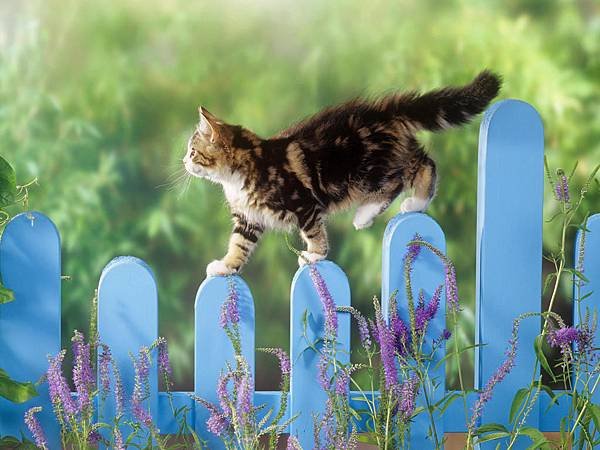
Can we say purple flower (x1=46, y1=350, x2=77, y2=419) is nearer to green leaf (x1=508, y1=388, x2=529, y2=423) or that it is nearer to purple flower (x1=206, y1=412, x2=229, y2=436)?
purple flower (x1=206, y1=412, x2=229, y2=436)

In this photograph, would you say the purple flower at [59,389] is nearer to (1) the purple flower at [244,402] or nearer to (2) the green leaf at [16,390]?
(2) the green leaf at [16,390]

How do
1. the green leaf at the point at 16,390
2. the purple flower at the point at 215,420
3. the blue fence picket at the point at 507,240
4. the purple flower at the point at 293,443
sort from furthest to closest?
the blue fence picket at the point at 507,240 → the green leaf at the point at 16,390 → the purple flower at the point at 215,420 → the purple flower at the point at 293,443

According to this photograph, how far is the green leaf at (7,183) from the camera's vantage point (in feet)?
6.24

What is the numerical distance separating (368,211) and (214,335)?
1.22ft

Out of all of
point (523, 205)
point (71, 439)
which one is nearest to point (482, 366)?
point (523, 205)

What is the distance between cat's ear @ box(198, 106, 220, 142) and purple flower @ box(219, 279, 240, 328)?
262 millimetres

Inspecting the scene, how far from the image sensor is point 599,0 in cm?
317

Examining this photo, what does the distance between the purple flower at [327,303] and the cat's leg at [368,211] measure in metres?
0.23

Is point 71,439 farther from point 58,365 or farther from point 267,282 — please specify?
point 267,282

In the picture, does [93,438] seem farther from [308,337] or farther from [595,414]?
[595,414]

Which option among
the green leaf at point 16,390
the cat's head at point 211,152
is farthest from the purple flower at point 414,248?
the green leaf at point 16,390

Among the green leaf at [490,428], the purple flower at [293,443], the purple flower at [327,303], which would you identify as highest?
the purple flower at [327,303]

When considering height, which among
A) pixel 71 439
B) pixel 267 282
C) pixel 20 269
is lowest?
pixel 71 439

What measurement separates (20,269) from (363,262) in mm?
1284
